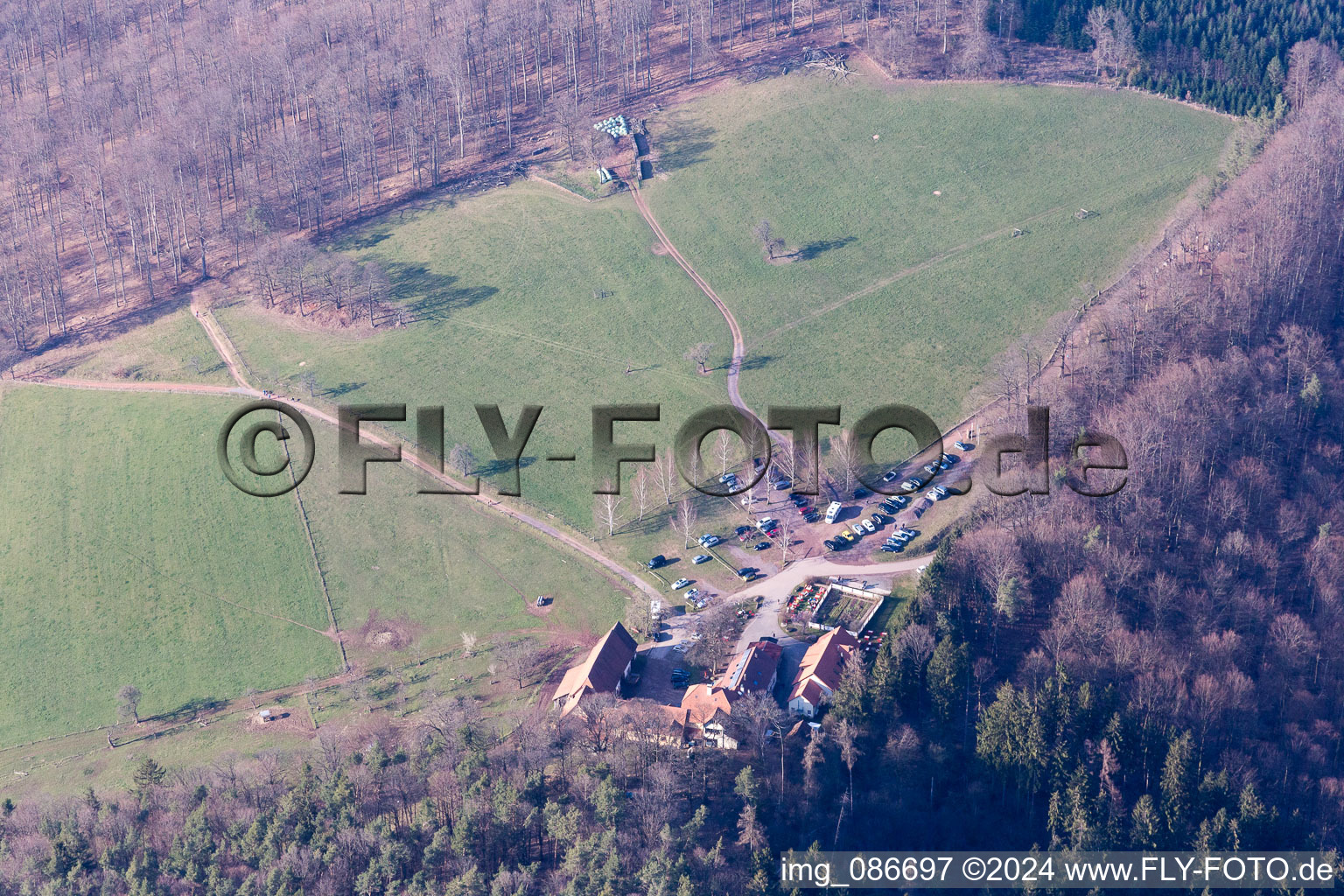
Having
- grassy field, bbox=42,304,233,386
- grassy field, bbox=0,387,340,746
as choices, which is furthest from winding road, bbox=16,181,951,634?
grassy field, bbox=0,387,340,746

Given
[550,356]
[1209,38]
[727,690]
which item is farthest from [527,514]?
[1209,38]

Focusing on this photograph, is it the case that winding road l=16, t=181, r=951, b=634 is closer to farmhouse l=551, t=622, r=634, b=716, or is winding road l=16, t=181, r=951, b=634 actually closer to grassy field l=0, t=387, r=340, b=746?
grassy field l=0, t=387, r=340, b=746

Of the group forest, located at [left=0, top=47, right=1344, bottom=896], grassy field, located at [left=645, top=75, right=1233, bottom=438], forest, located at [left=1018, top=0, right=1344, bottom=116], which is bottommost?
forest, located at [left=0, top=47, right=1344, bottom=896]

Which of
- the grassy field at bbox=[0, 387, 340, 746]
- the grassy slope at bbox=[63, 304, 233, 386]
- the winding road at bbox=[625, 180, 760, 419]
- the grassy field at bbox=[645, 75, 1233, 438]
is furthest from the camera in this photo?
the grassy slope at bbox=[63, 304, 233, 386]

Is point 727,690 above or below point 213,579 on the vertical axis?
below

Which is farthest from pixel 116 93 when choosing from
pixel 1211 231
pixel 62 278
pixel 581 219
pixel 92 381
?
pixel 1211 231

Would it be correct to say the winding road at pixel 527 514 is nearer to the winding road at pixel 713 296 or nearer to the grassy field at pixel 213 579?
the winding road at pixel 713 296

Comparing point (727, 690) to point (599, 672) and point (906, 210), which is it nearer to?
point (599, 672)

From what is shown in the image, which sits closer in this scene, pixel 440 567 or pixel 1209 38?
pixel 440 567
